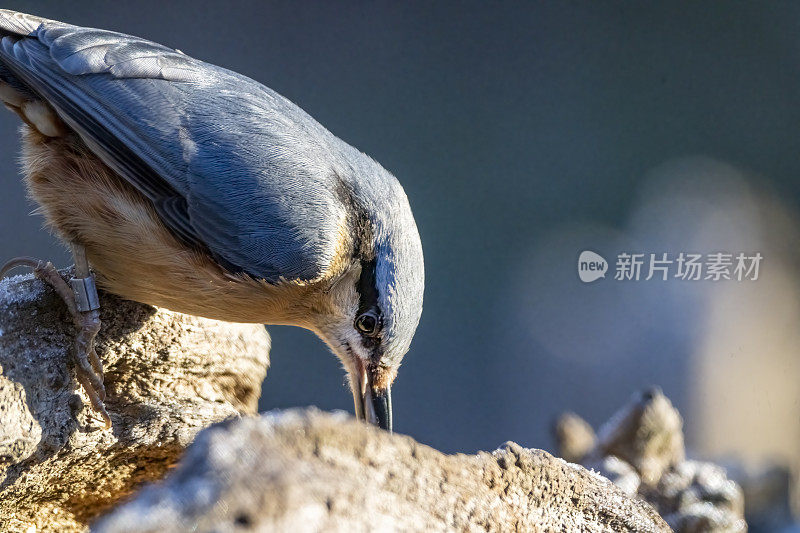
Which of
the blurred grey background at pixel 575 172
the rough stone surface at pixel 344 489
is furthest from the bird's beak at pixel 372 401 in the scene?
the blurred grey background at pixel 575 172

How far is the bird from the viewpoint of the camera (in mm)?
1700

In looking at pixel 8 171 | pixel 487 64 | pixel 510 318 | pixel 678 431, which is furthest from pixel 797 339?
pixel 8 171

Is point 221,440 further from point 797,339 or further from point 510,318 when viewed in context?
point 797,339

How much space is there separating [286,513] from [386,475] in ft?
0.67

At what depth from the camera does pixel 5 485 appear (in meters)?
1.48

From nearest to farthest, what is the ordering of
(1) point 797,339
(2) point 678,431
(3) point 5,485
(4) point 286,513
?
(4) point 286,513 → (3) point 5,485 → (2) point 678,431 → (1) point 797,339

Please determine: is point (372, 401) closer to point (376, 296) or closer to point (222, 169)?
point (376, 296)

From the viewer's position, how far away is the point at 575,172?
127 inches

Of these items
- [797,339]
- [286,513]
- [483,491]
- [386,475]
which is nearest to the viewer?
[286,513]

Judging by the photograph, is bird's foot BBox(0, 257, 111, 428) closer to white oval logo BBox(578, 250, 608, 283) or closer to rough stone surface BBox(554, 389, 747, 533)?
rough stone surface BBox(554, 389, 747, 533)

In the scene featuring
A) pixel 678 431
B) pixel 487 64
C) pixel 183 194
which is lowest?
pixel 678 431

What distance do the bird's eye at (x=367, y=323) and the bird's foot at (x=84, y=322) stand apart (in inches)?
23.7

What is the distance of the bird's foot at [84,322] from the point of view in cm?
163

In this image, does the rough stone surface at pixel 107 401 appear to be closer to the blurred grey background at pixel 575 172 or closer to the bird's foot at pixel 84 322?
the bird's foot at pixel 84 322
